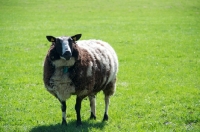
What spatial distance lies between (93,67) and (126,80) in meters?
4.53

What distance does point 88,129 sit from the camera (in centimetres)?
725

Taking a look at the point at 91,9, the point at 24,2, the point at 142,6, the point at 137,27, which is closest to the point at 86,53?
the point at 137,27

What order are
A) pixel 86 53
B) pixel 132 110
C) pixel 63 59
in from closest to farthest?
pixel 63 59, pixel 86 53, pixel 132 110

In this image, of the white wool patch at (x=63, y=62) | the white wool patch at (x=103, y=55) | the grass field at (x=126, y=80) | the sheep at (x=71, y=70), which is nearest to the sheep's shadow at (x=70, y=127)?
the grass field at (x=126, y=80)

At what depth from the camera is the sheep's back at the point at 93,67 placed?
7.15m

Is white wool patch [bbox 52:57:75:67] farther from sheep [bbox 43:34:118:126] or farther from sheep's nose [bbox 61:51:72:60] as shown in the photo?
sheep's nose [bbox 61:51:72:60]

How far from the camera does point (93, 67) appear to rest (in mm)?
7504

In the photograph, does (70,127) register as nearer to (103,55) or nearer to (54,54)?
(54,54)

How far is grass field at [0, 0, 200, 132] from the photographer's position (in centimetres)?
779

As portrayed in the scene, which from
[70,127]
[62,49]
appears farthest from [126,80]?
[62,49]

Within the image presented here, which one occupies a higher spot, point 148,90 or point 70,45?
point 70,45

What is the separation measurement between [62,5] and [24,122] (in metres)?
39.9

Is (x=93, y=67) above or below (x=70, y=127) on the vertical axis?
above

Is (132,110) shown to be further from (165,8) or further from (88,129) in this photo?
(165,8)
